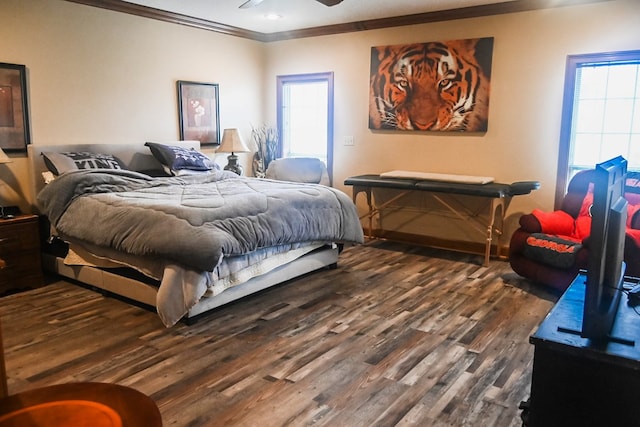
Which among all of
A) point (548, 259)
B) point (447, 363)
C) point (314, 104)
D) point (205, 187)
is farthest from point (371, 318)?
point (314, 104)

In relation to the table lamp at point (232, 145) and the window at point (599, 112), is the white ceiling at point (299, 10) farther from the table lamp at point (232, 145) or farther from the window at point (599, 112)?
the table lamp at point (232, 145)

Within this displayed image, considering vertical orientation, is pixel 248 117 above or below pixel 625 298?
above

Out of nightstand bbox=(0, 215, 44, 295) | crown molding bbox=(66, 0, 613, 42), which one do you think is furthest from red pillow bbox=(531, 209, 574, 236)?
nightstand bbox=(0, 215, 44, 295)

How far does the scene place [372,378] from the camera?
2729 millimetres

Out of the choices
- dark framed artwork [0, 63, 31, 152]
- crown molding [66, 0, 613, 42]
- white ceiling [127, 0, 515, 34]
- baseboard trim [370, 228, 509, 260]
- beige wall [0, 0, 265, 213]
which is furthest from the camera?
baseboard trim [370, 228, 509, 260]

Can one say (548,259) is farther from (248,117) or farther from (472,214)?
(248,117)

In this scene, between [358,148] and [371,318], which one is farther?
[358,148]

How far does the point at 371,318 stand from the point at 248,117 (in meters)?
3.92

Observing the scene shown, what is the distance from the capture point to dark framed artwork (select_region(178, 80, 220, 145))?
5.77 m

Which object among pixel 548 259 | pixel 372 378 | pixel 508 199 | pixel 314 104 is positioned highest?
pixel 314 104

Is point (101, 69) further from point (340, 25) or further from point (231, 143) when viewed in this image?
point (340, 25)

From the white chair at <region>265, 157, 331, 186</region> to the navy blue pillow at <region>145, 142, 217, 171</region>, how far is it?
3.60 ft

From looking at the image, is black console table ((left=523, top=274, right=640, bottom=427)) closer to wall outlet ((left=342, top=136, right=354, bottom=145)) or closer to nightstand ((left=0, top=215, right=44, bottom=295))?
nightstand ((left=0, top=215, right=44, bottom=295))

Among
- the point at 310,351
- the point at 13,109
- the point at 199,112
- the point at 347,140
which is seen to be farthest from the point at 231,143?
the point at 310,351
